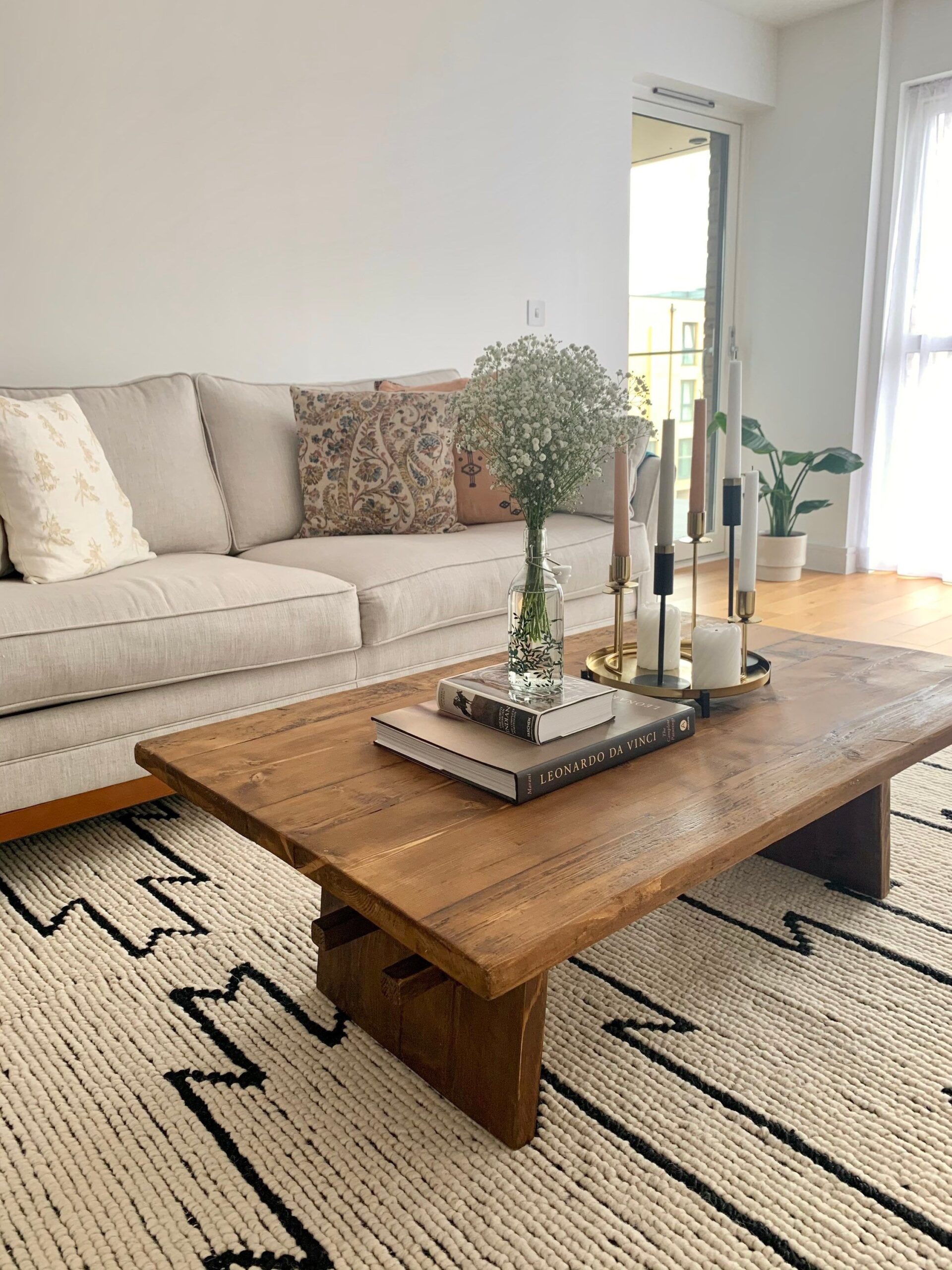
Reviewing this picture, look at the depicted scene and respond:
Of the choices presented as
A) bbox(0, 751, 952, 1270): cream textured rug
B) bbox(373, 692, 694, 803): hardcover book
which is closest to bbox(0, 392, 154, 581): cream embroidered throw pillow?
bbox(0, 751, 952, 1270): cream textured rug

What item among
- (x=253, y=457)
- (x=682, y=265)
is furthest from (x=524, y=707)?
(x=682, y=265)

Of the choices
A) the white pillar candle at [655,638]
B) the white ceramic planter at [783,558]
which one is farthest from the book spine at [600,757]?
the white ceramic planter at [783,558]

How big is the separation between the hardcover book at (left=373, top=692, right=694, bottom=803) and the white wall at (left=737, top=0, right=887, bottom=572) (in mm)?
3747

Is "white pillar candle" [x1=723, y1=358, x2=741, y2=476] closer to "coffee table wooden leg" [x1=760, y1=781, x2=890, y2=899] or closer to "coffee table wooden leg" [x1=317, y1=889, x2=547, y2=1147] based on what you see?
"coffee table wooden leg" [x1=760, y1=781, x2=890, y2=899]

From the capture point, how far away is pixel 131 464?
259cm

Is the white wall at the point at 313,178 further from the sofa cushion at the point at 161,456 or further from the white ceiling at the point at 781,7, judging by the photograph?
the sofa cushion at the point at 161,456

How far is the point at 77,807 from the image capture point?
6.40 ft

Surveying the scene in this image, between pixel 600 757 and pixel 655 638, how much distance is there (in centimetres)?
39

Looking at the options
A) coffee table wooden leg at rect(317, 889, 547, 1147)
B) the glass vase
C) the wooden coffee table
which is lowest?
coffee table wooden leg at rect(317, 889, 547, 1147)

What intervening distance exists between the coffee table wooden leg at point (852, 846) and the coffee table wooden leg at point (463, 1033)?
740mm

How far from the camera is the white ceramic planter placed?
15.5 ft

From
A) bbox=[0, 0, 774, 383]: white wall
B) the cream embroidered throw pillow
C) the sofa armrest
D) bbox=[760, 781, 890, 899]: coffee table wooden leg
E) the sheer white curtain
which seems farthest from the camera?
the sheer white curtain

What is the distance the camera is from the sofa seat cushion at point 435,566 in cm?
240

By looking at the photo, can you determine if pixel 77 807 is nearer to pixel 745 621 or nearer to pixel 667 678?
pixel 667 678
